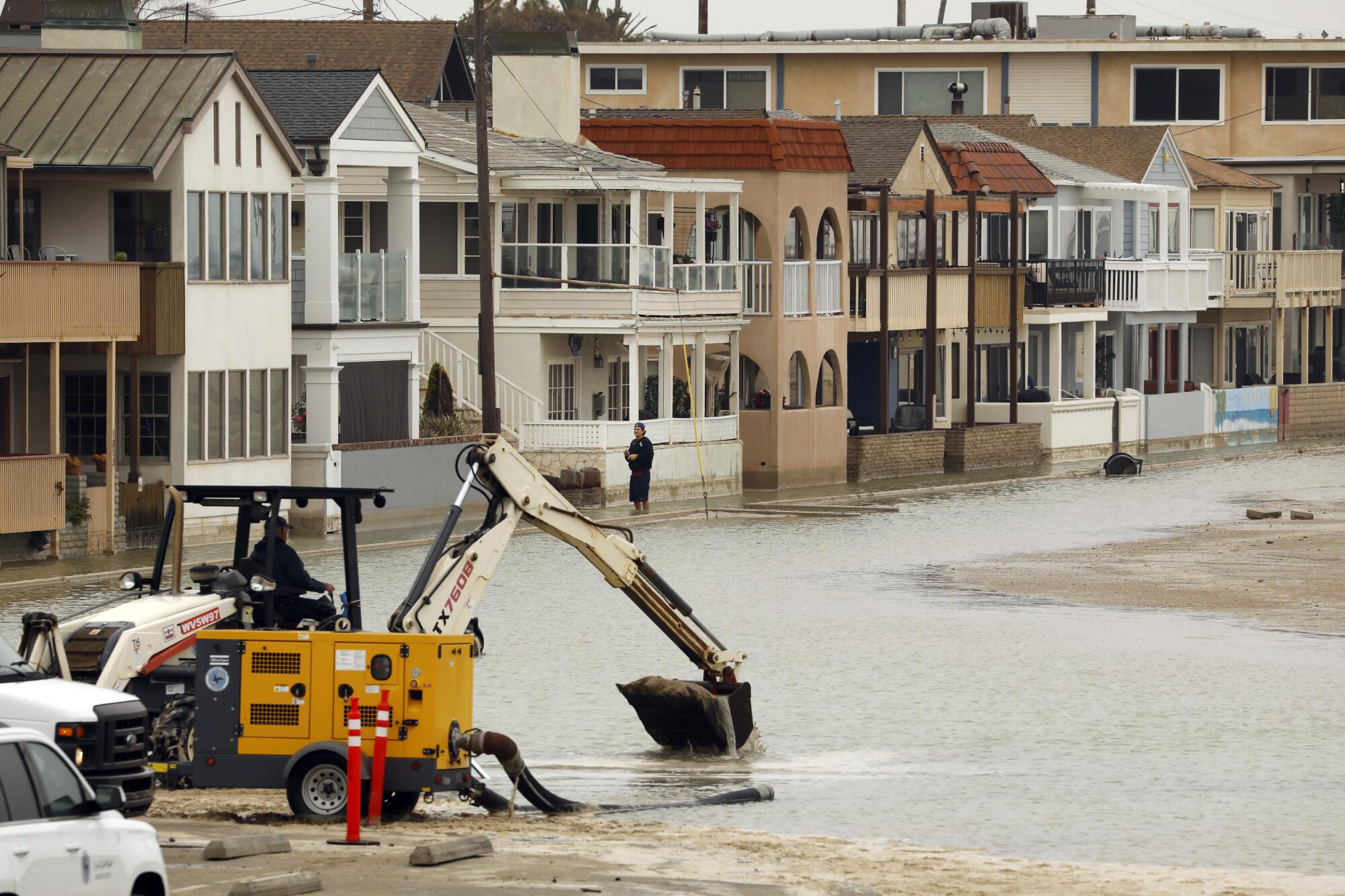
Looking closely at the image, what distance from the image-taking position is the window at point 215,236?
4450 cm

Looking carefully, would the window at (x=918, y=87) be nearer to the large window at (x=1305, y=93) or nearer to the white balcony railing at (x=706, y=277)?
the large window at (x=1305, y=93)

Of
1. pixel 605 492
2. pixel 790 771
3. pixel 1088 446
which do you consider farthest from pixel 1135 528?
pixel 790 771

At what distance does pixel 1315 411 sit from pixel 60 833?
74.3 meters

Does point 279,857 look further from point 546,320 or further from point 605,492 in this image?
point 546,320

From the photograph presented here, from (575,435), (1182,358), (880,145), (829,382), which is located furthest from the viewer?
(1182,358)

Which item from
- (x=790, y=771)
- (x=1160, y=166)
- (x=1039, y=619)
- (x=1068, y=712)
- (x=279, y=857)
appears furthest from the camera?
(x=1160, y=166)

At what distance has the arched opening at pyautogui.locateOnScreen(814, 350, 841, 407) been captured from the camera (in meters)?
61.2

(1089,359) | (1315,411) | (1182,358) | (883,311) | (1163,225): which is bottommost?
(1315,411)

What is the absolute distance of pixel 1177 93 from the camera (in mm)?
95188

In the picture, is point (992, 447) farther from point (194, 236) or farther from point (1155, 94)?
point (1155, 94)

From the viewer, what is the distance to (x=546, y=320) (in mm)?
55125

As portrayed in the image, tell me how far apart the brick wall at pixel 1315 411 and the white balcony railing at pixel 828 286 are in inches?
998

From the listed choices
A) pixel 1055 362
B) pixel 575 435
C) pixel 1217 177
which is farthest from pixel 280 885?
pixel 1217 177

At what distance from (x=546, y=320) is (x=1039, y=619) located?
20280mm
